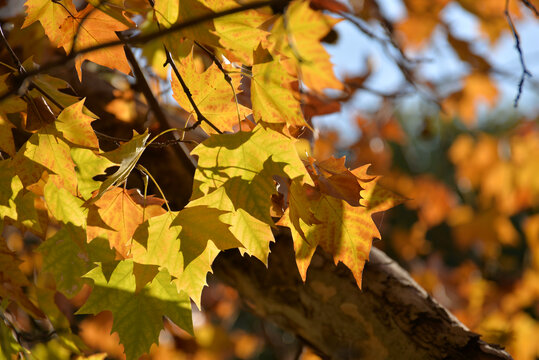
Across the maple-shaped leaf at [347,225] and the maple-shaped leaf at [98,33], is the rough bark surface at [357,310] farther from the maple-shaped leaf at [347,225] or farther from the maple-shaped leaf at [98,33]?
the maple-shaped leaf at [98,33]

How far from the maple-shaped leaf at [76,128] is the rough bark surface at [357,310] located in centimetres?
47

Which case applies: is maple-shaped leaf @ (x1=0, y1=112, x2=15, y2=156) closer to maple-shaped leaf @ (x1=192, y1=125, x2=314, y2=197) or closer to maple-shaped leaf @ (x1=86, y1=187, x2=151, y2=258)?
maple-shaped leaf @ (x1=86, y1=187, x2=151, y2=258)

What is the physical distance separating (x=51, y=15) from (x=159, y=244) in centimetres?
40

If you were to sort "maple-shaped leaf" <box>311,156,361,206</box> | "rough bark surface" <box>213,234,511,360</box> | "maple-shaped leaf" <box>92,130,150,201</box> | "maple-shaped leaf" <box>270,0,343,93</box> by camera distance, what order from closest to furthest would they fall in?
"maple-shaped leaf" <box>92,130,150,201</box> → "maple-shaped leaf" <box>311,156,361,206</box> → "rough bark surface" <box>213,234,511,360</box> → "maple-shaped leaf" <box>270,0,343,93</box>

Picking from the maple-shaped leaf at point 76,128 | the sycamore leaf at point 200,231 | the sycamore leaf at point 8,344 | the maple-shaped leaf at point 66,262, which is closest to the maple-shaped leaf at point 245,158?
the sycamore leaf at point 200,231

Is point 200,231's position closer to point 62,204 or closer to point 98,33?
point 62,204

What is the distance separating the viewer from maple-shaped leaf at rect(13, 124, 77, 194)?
0.60 meters

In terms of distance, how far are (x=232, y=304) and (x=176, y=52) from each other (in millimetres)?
2737

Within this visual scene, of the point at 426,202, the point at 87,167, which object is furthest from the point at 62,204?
the point at 426,202

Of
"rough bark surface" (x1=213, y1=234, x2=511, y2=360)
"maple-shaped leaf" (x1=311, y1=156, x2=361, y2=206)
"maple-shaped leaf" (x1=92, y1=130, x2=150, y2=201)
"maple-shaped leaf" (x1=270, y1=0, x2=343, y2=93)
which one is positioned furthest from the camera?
"maple-shaped leaf" (x1=270, y1=0, x2=343, y2=93)

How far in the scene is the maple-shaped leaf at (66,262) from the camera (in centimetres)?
70

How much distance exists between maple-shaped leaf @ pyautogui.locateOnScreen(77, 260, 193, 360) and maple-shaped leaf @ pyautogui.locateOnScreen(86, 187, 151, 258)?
46 mm

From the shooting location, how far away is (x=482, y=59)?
5.62 ft

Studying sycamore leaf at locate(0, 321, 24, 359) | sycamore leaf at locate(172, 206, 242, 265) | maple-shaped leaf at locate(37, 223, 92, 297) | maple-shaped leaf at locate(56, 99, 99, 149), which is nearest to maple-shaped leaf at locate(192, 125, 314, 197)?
sycamore leaf at locate(172, 206, 242, 265)
